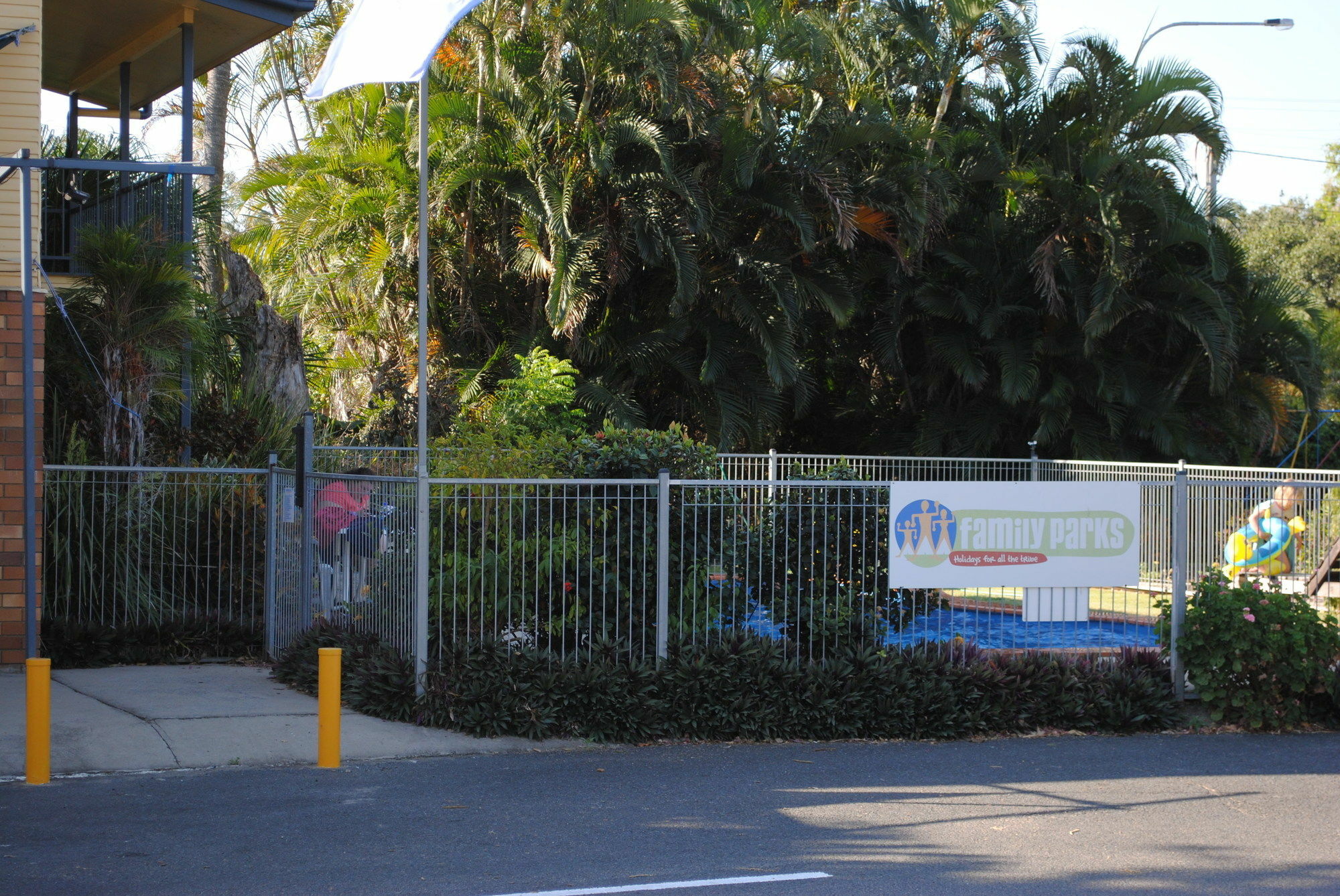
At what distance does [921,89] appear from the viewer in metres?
22.6

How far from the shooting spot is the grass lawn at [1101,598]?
9500 millimetres

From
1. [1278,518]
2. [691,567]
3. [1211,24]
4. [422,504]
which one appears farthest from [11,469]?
[1211,24]

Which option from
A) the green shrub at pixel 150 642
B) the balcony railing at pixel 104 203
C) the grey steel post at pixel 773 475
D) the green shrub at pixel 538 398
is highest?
the balcony railing at pixel 104 203

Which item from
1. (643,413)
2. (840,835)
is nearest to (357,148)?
(643,413)

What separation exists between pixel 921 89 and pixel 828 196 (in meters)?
5.60

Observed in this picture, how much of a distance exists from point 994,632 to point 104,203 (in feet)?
37.7

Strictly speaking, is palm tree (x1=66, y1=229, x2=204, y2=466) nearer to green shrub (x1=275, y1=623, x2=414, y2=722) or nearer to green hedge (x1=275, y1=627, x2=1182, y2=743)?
green shrub (x1=275, y1=623, x2=414, y2=722)

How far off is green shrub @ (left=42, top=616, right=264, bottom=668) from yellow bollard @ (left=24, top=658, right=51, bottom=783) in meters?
3.77

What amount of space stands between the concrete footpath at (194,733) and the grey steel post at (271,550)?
1.43 meters

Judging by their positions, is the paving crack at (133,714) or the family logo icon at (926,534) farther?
the family logo icon at (926,534)

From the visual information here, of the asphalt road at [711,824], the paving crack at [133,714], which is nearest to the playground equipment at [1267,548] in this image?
the asphalt road at [711,824]

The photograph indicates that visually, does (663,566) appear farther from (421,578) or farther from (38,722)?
(38,722)

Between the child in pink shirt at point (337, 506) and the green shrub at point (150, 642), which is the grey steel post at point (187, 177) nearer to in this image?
the green shrub at point (150, 642)

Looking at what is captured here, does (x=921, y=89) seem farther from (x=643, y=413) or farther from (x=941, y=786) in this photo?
(x=941, y=786)
